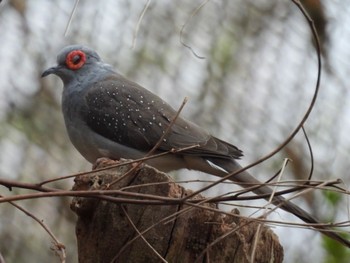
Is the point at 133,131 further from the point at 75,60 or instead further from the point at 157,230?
the point at 157,230

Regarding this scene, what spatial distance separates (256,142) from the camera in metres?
6.45

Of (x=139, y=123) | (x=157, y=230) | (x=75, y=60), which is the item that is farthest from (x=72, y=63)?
(x=157, y=230)

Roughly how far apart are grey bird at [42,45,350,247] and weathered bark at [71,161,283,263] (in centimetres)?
114

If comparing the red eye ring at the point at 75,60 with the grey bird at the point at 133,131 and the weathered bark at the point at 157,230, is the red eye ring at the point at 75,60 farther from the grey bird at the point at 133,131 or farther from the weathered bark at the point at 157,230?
the weathered bark at the point at 157,230

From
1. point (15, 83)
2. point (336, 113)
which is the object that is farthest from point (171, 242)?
point (336, 113)

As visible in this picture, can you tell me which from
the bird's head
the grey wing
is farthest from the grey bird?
the bird's head

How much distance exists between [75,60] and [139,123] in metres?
0.63

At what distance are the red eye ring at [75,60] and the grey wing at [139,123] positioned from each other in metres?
0.26

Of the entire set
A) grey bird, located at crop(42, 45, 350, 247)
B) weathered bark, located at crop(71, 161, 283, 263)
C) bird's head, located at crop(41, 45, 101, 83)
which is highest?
bird's head, located at crop(41, 45, 101, 83)

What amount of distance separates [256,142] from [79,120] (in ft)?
6.15

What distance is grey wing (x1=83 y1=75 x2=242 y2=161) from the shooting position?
15.4 ft

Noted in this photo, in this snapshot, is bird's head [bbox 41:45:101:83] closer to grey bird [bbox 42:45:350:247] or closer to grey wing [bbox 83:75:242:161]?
grey bird [bbox 42:45:350:247]

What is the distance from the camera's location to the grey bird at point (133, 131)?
185 inches

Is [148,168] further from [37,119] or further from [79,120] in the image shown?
[37,119]
